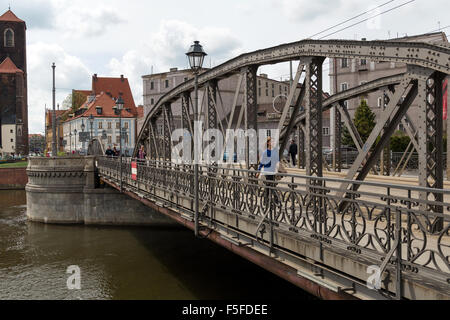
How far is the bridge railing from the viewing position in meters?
4.56

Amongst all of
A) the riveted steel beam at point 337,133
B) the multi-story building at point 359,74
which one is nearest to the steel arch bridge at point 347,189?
the riveted steel beam at point 337,133

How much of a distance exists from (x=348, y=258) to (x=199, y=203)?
17.0 feet

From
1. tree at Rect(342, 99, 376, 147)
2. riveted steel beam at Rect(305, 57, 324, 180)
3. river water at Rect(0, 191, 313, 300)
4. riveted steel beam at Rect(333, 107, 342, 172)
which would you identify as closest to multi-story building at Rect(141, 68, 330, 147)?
tree at Rect(342, 99, 376, 147)

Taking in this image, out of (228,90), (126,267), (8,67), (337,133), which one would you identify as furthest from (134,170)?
(8,67)

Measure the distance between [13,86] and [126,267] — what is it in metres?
79.4

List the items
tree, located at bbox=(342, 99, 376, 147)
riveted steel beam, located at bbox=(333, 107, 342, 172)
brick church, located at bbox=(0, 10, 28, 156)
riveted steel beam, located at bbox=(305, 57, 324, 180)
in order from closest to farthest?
1. riveted steel beam, located at bbox=(305, 57, 324, 180)
2. riveted steel beam, located at bbox=(333, 107, 342, 172)
3. tree, located at bbox=(342, 99, 376, 147)
4. brick church, located at bbox=(0, 10, 28, 156)

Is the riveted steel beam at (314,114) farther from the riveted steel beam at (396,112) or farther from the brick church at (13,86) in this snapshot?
the brick church at (13,86)

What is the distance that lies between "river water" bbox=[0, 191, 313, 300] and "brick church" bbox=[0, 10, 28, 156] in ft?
223

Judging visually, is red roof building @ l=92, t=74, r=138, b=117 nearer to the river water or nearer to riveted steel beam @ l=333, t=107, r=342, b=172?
the river water

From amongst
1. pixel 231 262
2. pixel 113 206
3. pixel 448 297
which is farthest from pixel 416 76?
pixel 113 206

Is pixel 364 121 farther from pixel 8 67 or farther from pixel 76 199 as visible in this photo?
pixel 8 67

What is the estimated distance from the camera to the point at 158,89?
68.1 metres
